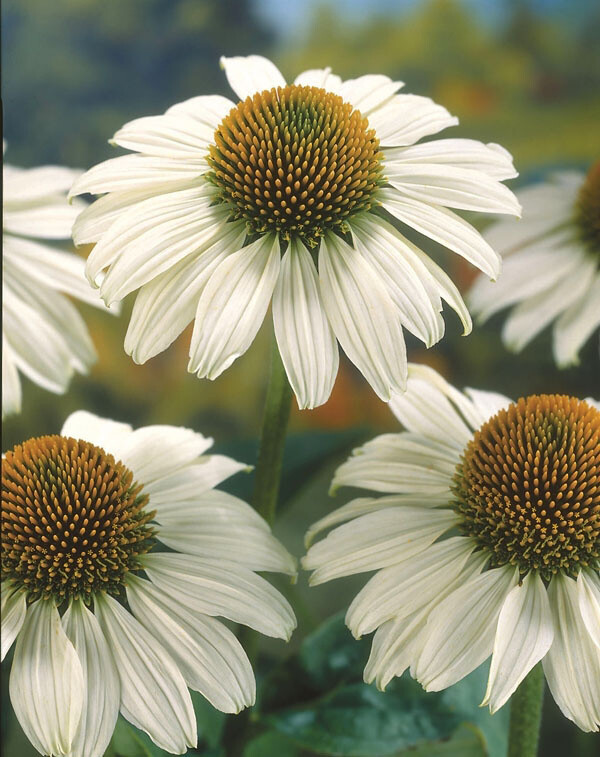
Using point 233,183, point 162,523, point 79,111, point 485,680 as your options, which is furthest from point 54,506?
point 79,111

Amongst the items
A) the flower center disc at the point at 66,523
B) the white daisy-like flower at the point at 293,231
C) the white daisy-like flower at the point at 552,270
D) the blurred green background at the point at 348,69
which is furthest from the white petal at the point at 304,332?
the blurred green background at the point at 348,69

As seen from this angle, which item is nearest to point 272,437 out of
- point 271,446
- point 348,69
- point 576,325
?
point 271,446

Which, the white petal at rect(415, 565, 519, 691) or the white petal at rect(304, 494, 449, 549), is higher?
the white petal at rect(304, 494, 449, 549)

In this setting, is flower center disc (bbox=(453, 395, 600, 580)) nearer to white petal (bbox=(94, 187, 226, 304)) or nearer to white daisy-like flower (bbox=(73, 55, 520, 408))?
white daisy-like flower (bbox=(73, 55, 520, 408))

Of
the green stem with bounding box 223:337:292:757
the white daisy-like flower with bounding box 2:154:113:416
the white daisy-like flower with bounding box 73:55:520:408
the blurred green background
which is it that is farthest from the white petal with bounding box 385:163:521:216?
the blurred green background

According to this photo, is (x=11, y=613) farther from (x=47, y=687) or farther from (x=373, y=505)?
(x=373, y=505)

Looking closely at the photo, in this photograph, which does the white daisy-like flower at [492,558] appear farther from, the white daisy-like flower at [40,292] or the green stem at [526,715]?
the white daisy-like flower at [40,292]
